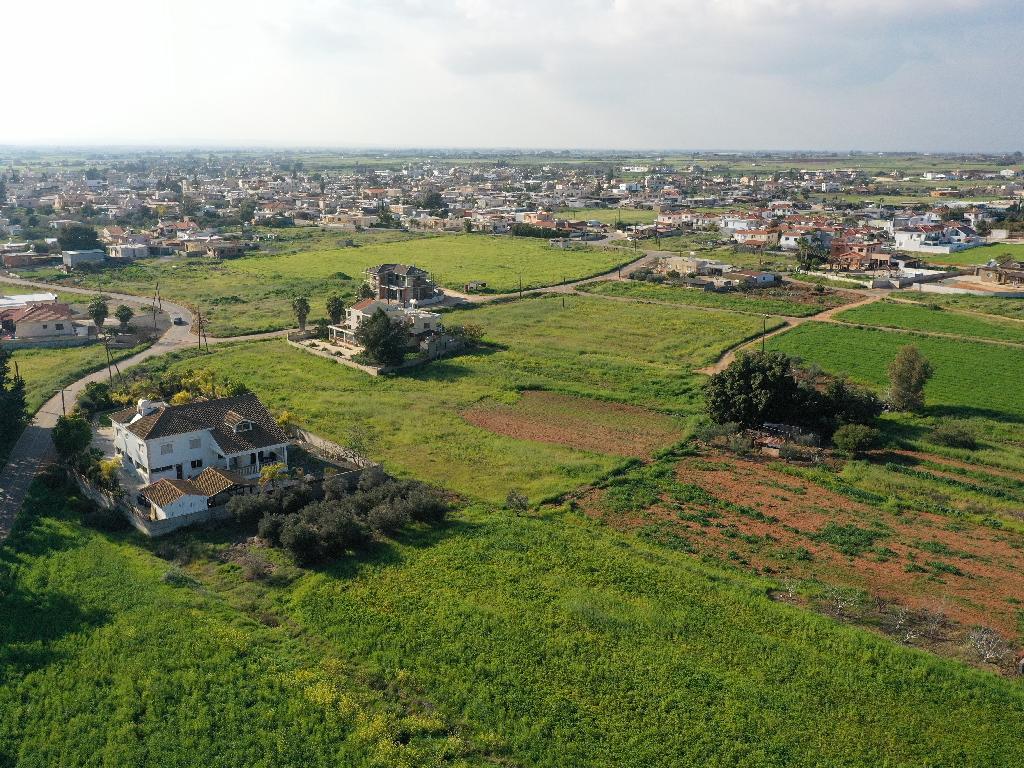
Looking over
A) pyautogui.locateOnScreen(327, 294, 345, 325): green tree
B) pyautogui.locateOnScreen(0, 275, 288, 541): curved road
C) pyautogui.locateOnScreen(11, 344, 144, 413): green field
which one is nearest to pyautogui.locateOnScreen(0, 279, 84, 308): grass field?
pyautogui.locateOnScreen(0, 275, 288, 541): curved road

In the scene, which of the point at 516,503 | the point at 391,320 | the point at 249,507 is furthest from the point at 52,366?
the point at 516,503

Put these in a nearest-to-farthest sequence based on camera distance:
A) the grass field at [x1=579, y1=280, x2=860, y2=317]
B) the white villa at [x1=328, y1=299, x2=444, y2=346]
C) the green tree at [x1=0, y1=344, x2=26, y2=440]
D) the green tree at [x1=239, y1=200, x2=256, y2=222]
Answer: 1. the green tree at [x1=0, y1=344, x2=26, y2=440]
2. the white villa at [x1=328, y1=299, x2=444, y2=346]
3. the grass field at [x1=579, y1=280, x2=860, y2=317]
4. the green tree at [x1=239, y1=200, x2=256, y2=222]

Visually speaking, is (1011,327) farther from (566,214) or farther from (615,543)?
(566,214)

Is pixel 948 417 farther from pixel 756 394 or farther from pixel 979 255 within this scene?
pixel 979 255

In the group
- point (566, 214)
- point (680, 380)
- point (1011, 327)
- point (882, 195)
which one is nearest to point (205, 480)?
point (680, 380)

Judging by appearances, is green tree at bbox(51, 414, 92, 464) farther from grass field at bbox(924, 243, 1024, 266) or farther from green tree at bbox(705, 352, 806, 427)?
grass field at bbox(924, 243, 1024, 266)
